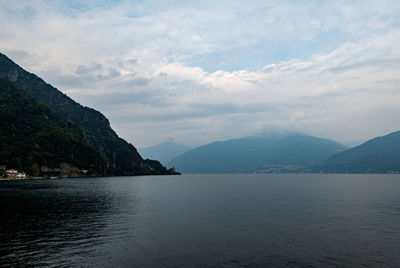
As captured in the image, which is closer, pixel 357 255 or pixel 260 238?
pixel 357 255

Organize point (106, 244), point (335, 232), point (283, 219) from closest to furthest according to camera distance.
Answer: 1. point (106, 244)
2. point (335, 232)
3. point (283, 219)

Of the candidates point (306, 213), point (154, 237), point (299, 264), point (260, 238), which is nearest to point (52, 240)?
point (154, 237)

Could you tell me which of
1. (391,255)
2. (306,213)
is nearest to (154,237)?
(391,255)

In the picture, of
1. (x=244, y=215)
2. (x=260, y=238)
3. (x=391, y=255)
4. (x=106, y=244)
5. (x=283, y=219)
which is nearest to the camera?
(x=391, y=255)

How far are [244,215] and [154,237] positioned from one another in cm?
3088

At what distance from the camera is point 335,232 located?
5500 cm

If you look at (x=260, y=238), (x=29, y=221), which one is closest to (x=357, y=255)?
(x=260, y=238)

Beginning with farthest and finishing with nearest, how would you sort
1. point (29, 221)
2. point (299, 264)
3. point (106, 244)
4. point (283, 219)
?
point (283, 219)
point (29, 221)
point (106, 244)
point (299, 264)

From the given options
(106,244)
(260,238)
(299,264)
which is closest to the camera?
(299,264)

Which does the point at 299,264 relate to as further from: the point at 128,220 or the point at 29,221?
the point at 29,221

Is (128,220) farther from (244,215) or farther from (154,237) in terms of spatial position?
(244,215)

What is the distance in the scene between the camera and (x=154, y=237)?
50.4m

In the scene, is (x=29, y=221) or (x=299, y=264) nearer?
(x=299, y=264)

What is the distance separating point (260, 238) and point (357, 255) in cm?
1468
